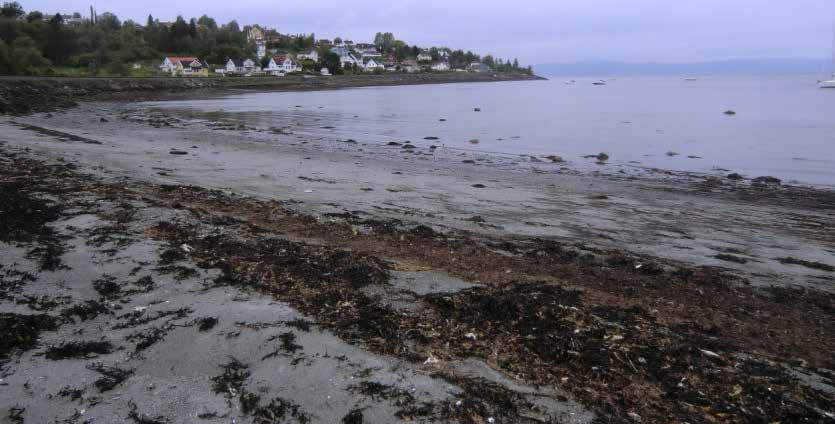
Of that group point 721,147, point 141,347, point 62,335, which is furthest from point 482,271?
point 721,147

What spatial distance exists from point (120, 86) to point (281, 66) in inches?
2649

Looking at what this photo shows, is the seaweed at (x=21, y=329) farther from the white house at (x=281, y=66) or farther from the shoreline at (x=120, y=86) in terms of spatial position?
the white house at (x=281, y=66)

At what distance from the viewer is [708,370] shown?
4.05 m

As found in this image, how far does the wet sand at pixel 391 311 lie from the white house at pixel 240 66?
365 feet

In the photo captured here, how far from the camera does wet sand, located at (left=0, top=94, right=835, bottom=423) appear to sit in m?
3.62

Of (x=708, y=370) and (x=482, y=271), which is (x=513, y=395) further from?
(x=482, y=271)

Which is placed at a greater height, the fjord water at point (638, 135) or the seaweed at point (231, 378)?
the fjord water at point (638, 135)

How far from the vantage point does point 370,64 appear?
162000 mm

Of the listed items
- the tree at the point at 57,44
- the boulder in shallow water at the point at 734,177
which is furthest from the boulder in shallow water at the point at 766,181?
the tree at the point at 57,44

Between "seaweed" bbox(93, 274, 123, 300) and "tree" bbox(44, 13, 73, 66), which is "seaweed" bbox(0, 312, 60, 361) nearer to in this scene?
"seaweed" bbox(93, 274, 123, 300)

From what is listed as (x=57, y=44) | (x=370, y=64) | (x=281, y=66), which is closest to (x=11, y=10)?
(x=57, y=44)

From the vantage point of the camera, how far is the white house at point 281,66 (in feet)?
402

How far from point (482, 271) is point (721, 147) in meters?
24.3

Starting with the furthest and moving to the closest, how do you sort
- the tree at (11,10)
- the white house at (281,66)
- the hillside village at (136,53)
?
the white house at (281,66) → the tree at (11,10) → the hillside village at (136,53)
